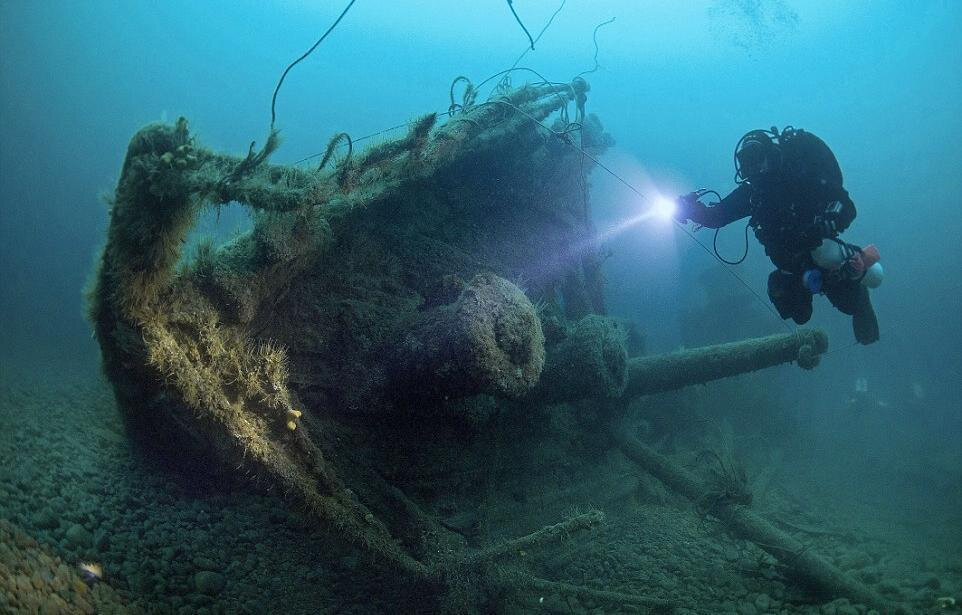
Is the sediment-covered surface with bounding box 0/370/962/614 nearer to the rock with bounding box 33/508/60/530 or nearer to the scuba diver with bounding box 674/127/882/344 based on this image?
the rock with bounding box 33/508/60/530

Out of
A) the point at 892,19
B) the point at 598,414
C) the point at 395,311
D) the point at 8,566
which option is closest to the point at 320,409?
the point at 395,311

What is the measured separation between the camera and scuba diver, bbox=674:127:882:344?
411 cm

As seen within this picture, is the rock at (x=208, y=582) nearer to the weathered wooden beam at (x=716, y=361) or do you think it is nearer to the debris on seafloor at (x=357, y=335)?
the debris on seafloor at (x=357, y=335)

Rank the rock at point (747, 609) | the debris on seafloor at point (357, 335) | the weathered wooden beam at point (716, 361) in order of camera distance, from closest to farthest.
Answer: the debris on seafloor at point (357, 335) → the rock at point (747, 609) → the weathered wooden beam at point (716, 361)

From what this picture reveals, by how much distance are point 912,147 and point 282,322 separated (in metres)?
95.0

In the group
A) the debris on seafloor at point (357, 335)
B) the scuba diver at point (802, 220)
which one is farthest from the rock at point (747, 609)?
the scuba diver at point (802, 220)

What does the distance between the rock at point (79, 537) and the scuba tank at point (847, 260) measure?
19.1 ft

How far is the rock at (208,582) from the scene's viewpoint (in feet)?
8.77

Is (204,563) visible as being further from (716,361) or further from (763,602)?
(716,361)

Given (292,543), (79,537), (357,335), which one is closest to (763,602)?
(292,543)

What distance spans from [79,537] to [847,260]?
6.09 meters

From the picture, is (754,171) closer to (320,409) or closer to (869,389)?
(320,409)

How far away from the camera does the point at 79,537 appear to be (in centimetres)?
259

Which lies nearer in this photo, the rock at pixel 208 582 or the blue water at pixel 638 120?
the rock at pixel 208 582
